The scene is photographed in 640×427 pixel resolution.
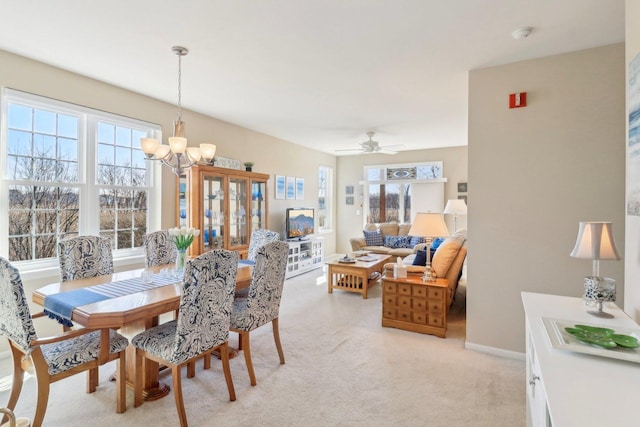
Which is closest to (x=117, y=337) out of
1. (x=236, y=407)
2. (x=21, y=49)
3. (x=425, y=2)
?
(x=236, y=407)

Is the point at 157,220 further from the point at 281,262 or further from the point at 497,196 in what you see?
the point at 497,196

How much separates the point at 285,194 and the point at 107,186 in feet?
11.0

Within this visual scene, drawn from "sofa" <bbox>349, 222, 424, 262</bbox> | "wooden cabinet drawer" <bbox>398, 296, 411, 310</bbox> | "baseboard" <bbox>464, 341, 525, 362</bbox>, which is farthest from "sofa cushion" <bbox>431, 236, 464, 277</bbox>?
"sofa" <bbox>349, 222, 424, 262</bbox>

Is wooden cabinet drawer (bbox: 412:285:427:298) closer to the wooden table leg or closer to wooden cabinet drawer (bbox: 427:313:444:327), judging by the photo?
wooden cabinet drawer (bbox: 427:313:444:327)

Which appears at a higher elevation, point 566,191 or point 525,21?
point 525,21

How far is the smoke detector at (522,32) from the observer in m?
2.31

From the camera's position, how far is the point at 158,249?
3.24 metres

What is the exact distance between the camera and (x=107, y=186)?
3545mm

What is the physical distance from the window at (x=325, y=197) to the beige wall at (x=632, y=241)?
6.26 meters

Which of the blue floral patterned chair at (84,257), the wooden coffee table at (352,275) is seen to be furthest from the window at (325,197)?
the blue floral patterned chair at (84,257)

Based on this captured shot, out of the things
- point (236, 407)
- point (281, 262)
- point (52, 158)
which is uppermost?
point (52, 158)

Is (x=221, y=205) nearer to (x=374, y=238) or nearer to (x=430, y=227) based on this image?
(x=430, y=227)

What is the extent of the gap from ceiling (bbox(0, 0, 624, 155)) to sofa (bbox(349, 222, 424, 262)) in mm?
3316

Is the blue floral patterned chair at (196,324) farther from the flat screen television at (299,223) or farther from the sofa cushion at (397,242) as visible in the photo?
the sofa cushion at (397,242)
